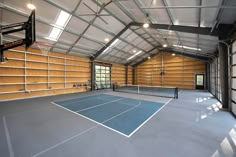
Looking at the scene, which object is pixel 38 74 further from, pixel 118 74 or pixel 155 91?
pixel 155 91

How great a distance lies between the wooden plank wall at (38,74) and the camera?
25.9ft

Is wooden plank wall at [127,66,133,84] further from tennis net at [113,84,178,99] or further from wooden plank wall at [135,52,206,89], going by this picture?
tennis net at [113,84,178,99]

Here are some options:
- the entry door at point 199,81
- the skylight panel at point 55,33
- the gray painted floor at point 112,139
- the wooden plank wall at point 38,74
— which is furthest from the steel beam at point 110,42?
the entry door at point 199,81

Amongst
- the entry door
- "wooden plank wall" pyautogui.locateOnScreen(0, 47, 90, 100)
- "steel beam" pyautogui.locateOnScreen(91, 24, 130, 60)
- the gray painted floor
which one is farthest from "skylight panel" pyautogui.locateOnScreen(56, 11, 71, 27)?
the entry door

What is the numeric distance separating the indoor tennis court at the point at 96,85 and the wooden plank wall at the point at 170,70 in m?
1.32

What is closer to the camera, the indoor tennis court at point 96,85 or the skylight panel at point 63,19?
the indoor tennis court at point 96,85

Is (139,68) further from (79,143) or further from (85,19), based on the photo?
(79,143)

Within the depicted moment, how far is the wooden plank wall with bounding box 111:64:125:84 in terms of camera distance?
17047 mm

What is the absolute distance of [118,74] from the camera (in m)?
17.9

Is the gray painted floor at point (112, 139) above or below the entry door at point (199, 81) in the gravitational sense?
below

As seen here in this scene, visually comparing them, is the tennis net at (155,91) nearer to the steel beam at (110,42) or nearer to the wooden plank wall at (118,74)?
the wooden plank wall at (118,74)

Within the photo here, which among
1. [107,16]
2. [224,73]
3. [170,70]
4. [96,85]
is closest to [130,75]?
[170,70]

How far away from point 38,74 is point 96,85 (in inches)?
247

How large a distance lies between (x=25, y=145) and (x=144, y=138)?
2928 mm
